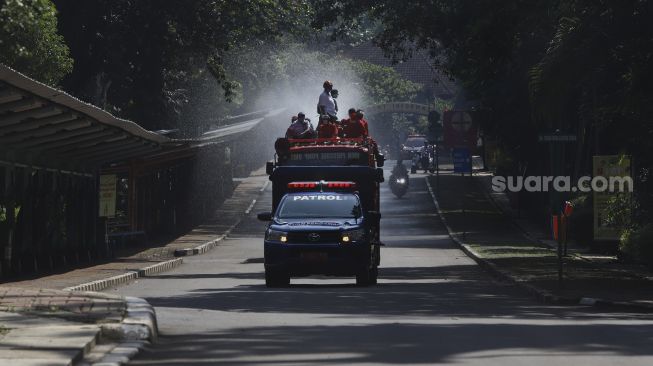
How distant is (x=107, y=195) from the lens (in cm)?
3878

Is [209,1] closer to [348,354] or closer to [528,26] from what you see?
[528,26]

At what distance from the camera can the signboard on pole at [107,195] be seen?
38.6 meters

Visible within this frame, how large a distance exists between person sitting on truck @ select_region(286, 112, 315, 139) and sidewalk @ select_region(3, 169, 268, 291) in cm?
415

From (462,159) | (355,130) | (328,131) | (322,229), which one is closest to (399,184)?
(462,159)

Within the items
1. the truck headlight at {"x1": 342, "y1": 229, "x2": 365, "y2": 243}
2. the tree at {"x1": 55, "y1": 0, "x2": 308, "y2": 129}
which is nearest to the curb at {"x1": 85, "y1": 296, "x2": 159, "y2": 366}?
the truck headlight at {"x1": 342, "y1": 229, "x2": 365, "y2": 243}

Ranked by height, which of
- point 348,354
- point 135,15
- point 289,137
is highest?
point 135,15

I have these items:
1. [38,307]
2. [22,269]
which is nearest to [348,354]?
[38,307]

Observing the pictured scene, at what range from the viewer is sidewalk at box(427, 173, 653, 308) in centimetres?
2512

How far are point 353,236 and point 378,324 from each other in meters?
9.46

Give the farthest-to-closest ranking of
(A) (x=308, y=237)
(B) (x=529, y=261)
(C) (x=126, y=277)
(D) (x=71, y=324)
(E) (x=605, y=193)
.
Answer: (B) (x=529, y=261), (E) (x=605, y=193), (C) (x=126, y=277), (A) (x=308, y=237), (D) (x=71, y=324)

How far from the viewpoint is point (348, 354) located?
46.9ft

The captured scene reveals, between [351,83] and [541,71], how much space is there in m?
108

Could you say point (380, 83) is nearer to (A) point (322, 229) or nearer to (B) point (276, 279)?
(B) point (276, 279)

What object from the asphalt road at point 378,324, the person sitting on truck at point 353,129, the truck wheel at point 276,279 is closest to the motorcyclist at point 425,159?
the person sitting on truck at point 353,129
